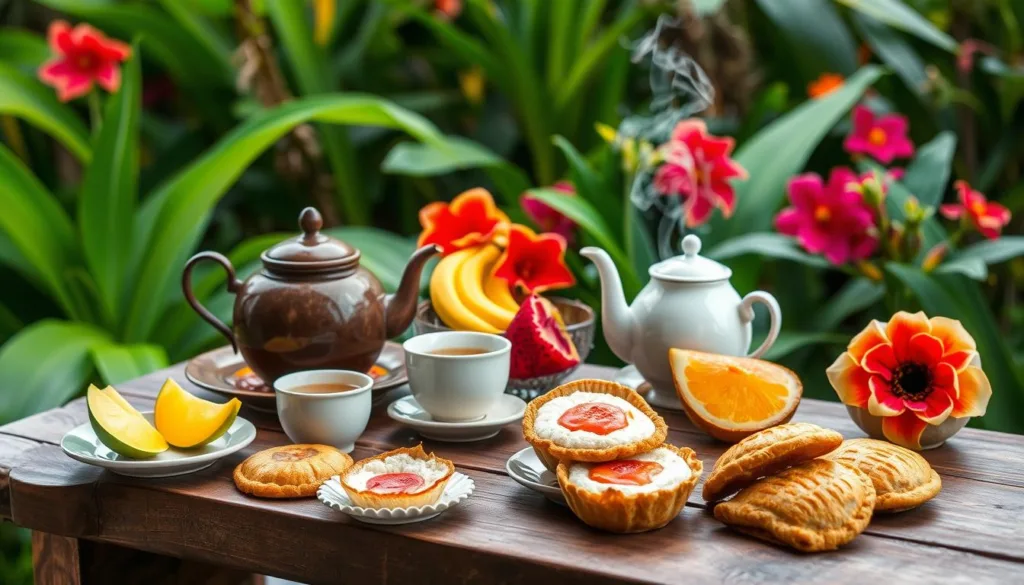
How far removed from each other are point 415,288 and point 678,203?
33.7 inches

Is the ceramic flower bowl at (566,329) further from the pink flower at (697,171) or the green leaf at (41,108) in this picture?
the green leaf at (41,108)

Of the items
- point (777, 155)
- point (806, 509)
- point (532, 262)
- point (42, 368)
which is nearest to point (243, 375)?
point (532, 262)

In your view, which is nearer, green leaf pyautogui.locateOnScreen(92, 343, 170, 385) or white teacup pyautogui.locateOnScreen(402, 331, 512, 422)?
white teacup pyautogui.locateOnScreen(402, 331, 512, 422)

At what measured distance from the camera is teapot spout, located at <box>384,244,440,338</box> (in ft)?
4.47

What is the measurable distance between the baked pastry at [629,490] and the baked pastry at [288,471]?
9.7 inches

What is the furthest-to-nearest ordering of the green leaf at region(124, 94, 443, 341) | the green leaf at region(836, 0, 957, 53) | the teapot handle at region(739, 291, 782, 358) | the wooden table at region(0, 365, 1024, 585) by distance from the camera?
1. the green leaf at region(836, 0, 957, 53)
2. the green leaf at region(124, 94, 443, 341)
3. the teapot handle at region(739, 291, 782, 358)
4. the wooden table at region(0, 365, 1024, 585)

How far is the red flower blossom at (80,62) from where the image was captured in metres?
2.48

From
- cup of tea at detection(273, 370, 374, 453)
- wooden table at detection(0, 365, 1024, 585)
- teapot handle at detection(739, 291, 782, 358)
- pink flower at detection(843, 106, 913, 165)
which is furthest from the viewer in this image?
pink flower at detection(843, 106, 913, 165)

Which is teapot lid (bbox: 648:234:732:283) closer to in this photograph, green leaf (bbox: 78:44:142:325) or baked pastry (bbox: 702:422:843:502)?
baked pastry (bbox: 702:422:843:502)

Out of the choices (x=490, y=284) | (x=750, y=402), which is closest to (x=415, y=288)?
(x=490, y=284)

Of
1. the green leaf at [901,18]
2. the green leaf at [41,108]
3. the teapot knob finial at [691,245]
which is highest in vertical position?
the green leaf at [901,18]

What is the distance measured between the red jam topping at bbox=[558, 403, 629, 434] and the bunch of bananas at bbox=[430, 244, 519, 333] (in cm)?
36

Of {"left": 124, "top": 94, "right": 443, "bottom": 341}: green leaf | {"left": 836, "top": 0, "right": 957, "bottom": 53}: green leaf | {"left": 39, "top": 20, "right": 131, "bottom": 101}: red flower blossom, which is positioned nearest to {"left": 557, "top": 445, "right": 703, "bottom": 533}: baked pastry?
{"left": 124, "top": 94, "right": 443, "bottom": 341}: green leaf

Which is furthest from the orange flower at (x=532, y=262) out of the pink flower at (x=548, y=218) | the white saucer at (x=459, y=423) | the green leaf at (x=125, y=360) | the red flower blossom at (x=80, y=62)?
the red flower blossom at (x=80, y=62)
